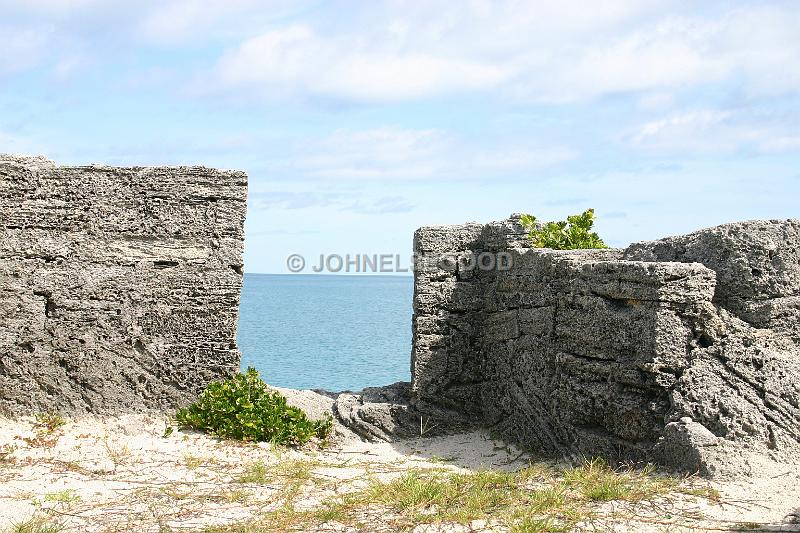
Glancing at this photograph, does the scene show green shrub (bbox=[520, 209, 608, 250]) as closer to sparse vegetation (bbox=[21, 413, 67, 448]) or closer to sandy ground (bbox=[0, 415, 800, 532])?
sandy ground (bbox=[0, 415, 800, 532])

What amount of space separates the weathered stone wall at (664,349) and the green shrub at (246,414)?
2.41 metres

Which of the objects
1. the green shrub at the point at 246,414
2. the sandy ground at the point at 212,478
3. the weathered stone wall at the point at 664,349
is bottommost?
the sandy ground at the point at 212,478

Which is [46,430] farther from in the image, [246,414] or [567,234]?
[567,234]

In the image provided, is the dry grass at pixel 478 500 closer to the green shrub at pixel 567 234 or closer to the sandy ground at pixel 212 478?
the sandy ground at pixel 212 478

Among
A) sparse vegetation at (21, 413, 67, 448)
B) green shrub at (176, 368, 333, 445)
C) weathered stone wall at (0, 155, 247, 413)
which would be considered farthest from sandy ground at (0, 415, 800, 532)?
weathered stone wall at (0, 155, 247, 413)

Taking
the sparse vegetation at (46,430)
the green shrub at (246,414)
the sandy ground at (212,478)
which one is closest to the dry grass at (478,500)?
the sandy ground at (212,478)

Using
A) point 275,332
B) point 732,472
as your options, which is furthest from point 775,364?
point 275,332

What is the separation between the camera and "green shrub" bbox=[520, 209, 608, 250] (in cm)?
981

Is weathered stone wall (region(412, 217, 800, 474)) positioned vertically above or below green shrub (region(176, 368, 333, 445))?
above

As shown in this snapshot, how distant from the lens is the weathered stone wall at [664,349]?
7246 mm

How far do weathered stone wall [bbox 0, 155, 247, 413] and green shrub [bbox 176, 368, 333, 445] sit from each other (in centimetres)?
22

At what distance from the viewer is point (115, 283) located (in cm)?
898

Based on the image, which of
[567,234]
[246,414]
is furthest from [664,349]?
[246,414]

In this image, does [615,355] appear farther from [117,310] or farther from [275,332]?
[275,332]
